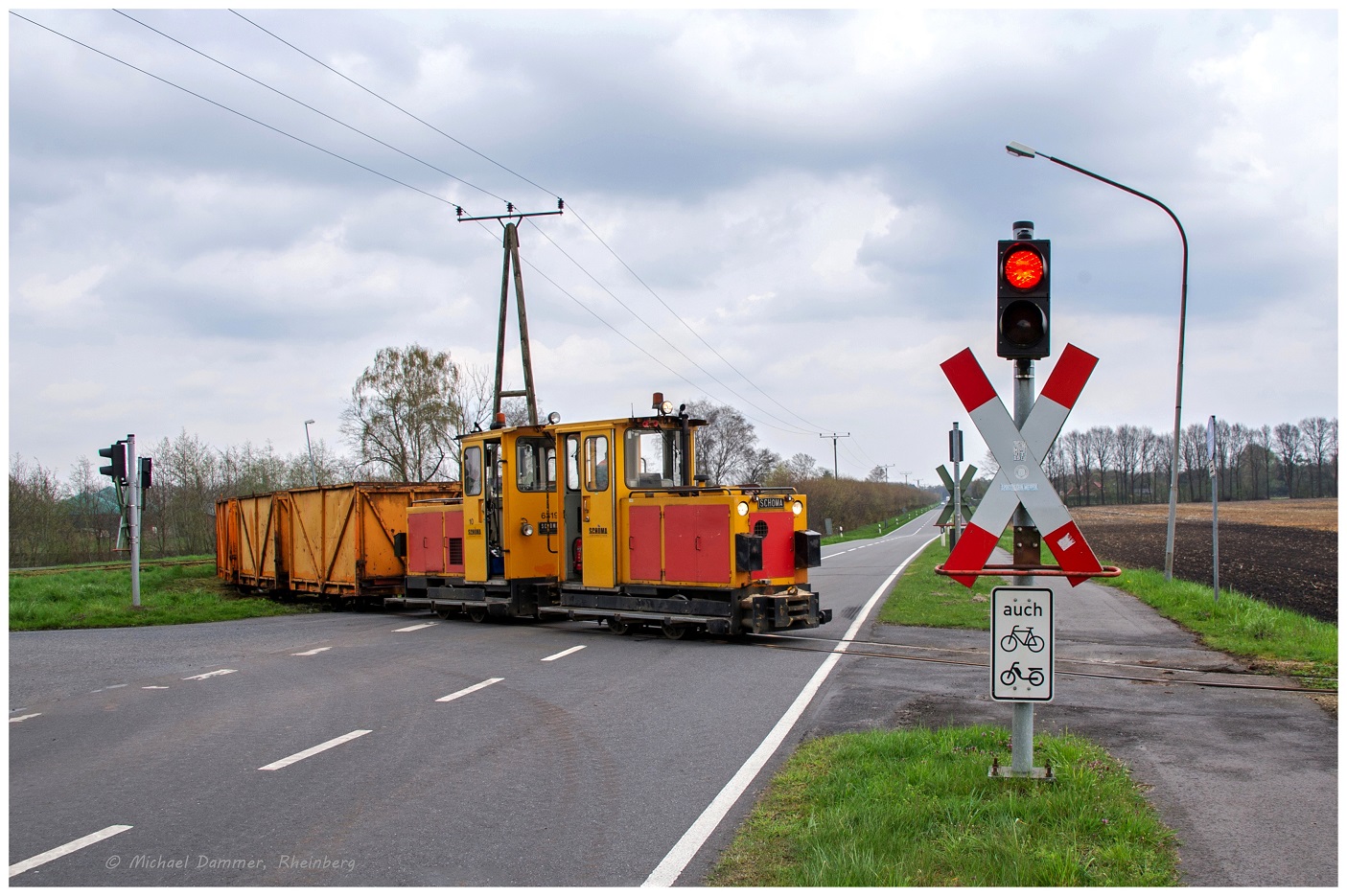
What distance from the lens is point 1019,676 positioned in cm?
555

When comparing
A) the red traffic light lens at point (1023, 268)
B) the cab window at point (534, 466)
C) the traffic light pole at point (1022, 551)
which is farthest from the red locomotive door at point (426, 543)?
the red traffic light lens at point (1023, 268)

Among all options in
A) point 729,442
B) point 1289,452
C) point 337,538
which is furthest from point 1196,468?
point 337,538

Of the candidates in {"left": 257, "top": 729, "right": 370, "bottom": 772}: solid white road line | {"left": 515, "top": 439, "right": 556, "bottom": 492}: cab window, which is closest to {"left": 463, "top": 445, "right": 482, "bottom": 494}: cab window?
{"left": 515, "top": 439, "right": 556, "bottom": 492}: cab window

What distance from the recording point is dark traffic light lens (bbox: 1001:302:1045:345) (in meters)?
5.69

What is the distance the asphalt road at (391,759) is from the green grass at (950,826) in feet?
1.11

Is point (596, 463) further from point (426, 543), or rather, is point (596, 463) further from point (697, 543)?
point (426, 543)

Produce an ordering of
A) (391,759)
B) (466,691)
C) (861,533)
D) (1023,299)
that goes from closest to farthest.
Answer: (1023,299) → (391,759) → (466,691) → (861,533)

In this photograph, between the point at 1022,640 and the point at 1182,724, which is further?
the point at 1182,724

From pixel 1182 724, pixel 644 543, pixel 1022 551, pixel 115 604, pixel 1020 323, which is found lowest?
pixel 115 604

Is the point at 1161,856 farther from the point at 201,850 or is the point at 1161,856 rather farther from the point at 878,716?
the point at 201,850

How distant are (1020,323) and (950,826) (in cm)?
278

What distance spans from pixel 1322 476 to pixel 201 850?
5481 inches

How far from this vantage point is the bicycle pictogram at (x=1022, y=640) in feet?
18.2

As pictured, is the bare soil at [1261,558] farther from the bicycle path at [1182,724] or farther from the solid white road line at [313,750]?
the solid white road line at [313,750]
